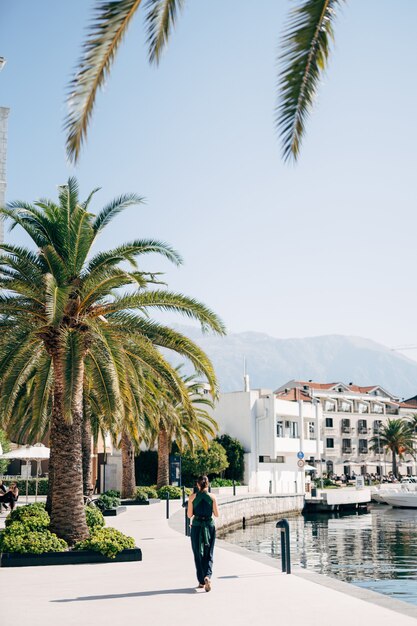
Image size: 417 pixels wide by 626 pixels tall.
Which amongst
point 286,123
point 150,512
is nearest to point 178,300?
point 286,123

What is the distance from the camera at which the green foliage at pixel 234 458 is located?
6247 centimetres

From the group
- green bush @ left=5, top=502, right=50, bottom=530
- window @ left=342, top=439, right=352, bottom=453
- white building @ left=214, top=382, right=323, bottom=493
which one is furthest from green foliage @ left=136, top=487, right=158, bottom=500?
window @ left=342, top=439, right=352, bottom=453

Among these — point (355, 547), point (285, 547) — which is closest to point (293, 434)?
point (355, 547)

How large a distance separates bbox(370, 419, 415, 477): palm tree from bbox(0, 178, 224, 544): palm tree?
88959 mm

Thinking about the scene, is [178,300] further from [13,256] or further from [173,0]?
[173,0]

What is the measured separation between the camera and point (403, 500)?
209ft

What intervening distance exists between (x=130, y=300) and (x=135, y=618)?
9462 millimetres

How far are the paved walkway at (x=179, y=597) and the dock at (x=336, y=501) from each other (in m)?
40.3

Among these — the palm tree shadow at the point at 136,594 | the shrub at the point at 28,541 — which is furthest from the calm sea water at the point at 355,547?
the shrub at the point at 28,541

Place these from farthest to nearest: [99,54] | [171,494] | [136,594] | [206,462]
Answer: [206,462] → [171,494] → [136,594] → [99,54]

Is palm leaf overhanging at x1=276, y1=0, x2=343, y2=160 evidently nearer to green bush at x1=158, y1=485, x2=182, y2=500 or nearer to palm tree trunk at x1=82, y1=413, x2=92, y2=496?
palm tree trunk at x1=82, y1=413, x2=92, y2=496

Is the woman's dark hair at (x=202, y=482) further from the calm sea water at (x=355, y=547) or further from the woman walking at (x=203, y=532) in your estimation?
the calm sea water at (x=355, y=547)

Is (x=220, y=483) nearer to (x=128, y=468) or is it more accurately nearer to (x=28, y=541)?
(x=128, y=468)

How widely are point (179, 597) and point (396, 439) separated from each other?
95.3m
